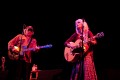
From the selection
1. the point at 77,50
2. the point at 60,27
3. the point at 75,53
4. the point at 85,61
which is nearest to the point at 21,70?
the point at 75,53

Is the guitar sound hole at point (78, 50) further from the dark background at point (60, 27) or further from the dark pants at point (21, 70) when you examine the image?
the dark pants at point (21, 70)

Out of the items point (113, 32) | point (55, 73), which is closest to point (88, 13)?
point (113, 32)

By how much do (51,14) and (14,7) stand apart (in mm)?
1834

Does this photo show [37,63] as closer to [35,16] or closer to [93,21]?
[35,16]

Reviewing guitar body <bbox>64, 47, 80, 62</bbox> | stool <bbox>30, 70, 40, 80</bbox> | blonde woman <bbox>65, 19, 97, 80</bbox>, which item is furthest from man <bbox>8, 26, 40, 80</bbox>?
blonde woman <bbox>65, 19, 97, 80</bbox>

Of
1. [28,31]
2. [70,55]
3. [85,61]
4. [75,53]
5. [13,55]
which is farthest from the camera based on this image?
[13,55]

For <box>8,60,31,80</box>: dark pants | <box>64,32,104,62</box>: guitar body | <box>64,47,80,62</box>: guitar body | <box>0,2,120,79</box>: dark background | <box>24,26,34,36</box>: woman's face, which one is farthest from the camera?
<box>0,2,120,79</box>: dark background

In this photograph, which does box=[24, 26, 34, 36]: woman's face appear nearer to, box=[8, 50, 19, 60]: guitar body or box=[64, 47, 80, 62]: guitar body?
box=[8, 50, 19, 60]: guitar body

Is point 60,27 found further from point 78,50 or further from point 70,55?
point 78,50

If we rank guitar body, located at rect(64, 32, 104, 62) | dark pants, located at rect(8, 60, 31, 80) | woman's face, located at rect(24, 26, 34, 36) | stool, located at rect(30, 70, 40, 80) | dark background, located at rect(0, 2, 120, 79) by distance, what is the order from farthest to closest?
stool, located at rect(30, 70, 40, 80) < dark background, located at rect(0, 2, 120, 79) < woman's face, located at rect(24, 26, 34, 36) < dark pants, located at rect(8, 60, 31, 80) < guitar body, located at rect(64, 32, 104, 62)

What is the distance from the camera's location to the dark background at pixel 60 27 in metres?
9.38

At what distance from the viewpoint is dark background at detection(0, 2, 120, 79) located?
9.38 m

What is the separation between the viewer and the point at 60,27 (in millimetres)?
10750

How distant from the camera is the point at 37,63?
1134cm
